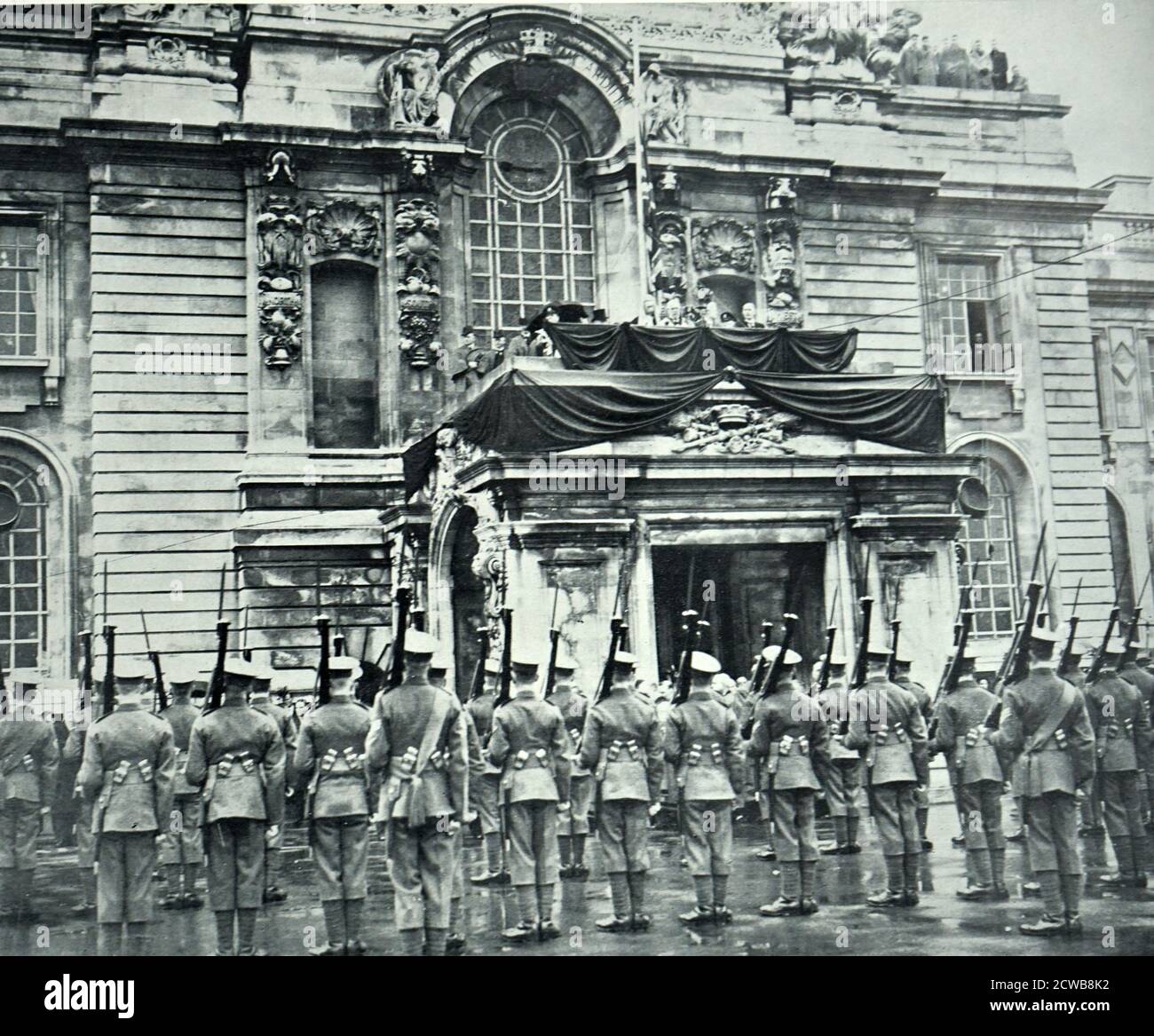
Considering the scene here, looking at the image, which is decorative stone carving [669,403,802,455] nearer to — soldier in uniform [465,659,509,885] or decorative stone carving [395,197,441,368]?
soldier in uniform [465,659,509,885]

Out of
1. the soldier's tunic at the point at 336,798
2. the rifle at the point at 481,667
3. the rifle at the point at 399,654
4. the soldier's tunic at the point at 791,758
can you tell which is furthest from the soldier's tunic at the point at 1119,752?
the soldier's tunic at the point at 336,798

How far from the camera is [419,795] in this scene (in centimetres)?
995

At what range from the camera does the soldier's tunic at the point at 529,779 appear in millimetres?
10453

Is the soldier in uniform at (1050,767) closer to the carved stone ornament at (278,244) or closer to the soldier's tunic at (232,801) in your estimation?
the soldier's tunic at (232,801)

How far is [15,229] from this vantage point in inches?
790

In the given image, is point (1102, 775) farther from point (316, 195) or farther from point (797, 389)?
point (316, 195)

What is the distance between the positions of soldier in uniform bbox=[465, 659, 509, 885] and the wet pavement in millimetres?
242

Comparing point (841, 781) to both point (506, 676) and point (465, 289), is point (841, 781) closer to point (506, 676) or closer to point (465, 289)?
point (506, 676)

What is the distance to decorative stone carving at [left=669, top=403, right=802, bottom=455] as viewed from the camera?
52.1ft

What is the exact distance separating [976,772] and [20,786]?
8.90m

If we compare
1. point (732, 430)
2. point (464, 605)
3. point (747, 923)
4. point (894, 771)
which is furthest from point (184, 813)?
point (732, 430)

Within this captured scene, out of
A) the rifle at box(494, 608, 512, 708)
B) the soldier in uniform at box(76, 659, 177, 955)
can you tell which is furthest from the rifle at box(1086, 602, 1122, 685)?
the soldier in uniform at box(76, 659, 177, 955)
